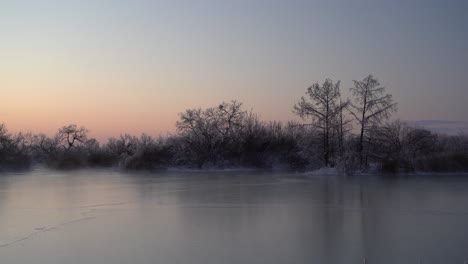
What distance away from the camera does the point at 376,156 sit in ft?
112

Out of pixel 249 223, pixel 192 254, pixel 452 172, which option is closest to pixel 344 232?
pixel 249 223

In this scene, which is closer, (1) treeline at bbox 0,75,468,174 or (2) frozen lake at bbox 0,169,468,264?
(2) frozen lake at bbox 0,169,468,264

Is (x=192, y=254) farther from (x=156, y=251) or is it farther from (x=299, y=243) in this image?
(x=299, y=243)

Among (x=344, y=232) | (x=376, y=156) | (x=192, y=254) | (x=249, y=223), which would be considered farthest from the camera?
(x=376, y=156)

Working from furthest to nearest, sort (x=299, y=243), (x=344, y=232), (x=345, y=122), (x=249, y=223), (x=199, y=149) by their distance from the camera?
(x=199, y=149) → (x=345, y=122) → (x=249, y=223) → (x=344, y=232) → (x=299, y=243)

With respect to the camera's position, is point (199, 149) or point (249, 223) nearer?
point (249, 223)

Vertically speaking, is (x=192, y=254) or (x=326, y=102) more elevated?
(x=326, y=102)

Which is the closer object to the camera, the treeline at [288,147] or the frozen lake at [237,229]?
the frozen lake at [237,229]

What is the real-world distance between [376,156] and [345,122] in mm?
3854

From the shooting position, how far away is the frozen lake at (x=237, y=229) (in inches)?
311

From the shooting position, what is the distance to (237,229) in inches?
414

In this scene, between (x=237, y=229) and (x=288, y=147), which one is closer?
(x=237, y=229)

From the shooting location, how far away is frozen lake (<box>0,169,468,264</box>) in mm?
7895

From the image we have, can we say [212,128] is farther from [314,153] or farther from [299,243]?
[299,243]
